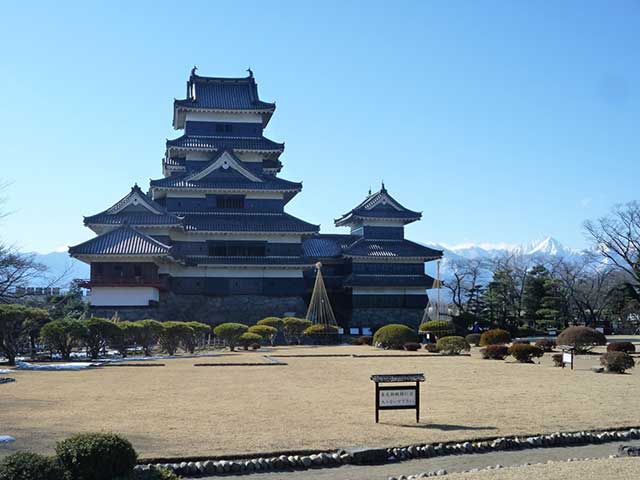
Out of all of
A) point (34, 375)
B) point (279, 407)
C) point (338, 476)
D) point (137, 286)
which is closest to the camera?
point (338, 476)

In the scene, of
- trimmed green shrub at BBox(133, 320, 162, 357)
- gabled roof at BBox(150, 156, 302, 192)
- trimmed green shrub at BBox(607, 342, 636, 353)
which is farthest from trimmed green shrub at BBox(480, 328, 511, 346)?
A: trimmed green shrub at BBox(133, 320, 162, 357)

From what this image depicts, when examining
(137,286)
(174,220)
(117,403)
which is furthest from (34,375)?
(174,220)

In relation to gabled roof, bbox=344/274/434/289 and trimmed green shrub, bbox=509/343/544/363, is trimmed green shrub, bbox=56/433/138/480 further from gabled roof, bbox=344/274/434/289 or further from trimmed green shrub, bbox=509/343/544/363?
gabled roof, bbox=344/274/434/289

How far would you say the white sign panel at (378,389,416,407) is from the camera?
1609cm

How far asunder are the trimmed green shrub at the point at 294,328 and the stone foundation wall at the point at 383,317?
7.73m

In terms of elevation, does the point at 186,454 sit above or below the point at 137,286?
below

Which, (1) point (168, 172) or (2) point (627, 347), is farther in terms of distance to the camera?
(1) point (168, 172)

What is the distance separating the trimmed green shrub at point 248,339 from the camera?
43.7 metres

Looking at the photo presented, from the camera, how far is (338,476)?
38.9 feet

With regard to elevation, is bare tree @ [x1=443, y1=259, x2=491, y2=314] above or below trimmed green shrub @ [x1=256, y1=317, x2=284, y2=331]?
above

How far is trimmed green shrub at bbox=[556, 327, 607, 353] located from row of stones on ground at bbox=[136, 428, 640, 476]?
25.3 meters

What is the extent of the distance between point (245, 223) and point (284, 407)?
1527 inches

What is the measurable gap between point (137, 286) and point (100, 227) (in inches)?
286

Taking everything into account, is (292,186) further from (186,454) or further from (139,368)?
(186,454)
